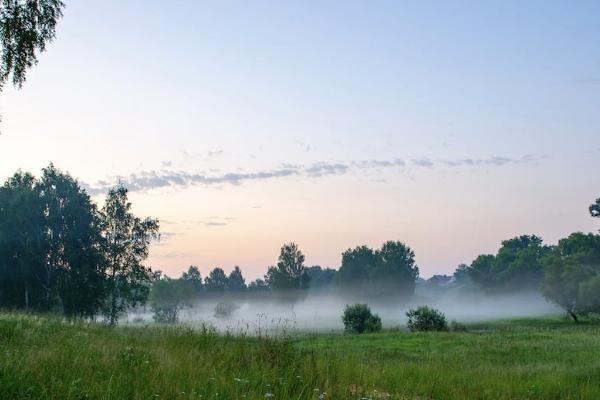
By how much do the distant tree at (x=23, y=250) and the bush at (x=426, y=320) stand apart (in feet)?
140

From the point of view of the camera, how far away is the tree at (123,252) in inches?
2459

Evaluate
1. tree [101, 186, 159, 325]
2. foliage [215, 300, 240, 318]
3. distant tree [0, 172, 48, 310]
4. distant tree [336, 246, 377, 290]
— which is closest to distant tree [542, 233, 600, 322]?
tree [101, 186, 159, 325]

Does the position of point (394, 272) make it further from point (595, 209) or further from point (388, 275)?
point (595, 209)

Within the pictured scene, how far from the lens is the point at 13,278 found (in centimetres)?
5622

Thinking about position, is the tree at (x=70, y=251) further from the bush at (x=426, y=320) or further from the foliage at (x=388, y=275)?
the foliage at (x=388, y=275)

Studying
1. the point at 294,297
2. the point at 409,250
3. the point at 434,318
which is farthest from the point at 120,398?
the point at 409,250

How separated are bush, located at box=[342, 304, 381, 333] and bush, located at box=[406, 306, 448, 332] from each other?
3715 mm

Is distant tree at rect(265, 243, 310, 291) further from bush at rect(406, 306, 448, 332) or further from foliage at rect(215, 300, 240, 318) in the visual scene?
bush at rect(406, 306, 448, 332)

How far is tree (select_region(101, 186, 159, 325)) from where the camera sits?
205ft

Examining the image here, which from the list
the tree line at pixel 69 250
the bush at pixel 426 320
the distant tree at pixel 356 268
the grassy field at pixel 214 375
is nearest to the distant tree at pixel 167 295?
the distant tree at pixel 356 268

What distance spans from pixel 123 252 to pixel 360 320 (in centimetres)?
3196

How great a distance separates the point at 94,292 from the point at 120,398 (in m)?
58.1

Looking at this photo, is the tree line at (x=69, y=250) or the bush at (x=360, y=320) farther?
the tree line at (x=69, y=250)

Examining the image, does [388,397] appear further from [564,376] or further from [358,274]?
[358,274]
